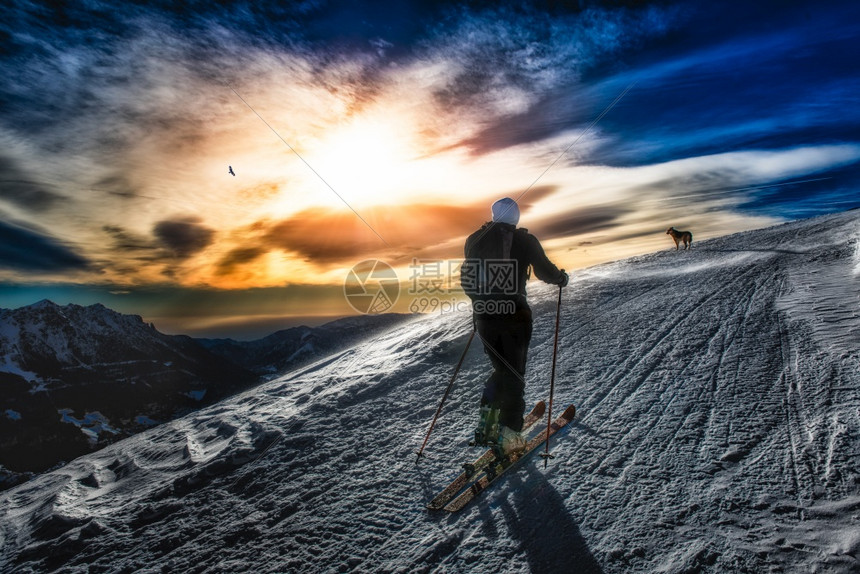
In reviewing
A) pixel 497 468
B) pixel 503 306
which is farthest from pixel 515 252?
pixel 497 468

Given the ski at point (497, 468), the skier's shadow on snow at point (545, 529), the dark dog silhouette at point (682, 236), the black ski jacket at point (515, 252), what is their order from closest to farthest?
the skier's shadow on snow at point (545, 529) → the ski at point (497, 468) → the black ski jacket at point (515, 252) → the dark dog silhouette at point (682, 236)

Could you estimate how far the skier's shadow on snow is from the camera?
2.67 metres

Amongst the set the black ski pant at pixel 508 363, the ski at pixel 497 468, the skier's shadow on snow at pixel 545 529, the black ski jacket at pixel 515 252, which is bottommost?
the skier's shadow on snow at pixel 545 529

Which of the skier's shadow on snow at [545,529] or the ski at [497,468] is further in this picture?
the ski at [497,468]

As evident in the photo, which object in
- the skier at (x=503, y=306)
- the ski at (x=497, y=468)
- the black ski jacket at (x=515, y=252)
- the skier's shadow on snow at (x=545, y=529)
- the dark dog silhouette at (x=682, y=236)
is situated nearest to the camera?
the skier's shadow on snow at (x=545, y=529)

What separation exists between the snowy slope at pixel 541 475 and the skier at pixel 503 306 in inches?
20.3

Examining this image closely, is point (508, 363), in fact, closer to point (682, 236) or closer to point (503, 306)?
point (503, 306)

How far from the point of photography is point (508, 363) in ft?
13.6

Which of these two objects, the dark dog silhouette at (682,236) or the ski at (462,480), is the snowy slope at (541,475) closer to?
the ski at (462,480)

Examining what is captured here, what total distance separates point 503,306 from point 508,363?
0.59m

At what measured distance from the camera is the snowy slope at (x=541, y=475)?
2.76 metres

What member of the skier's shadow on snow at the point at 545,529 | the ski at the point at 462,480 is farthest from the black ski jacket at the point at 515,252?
the skier's shadow on snow at the point at 545,529

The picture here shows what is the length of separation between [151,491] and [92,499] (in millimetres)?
770

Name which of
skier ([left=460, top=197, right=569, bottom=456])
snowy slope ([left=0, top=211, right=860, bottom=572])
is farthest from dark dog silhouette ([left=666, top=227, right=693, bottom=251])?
skier ([left=460, top=197, right=569, bottom=456])
